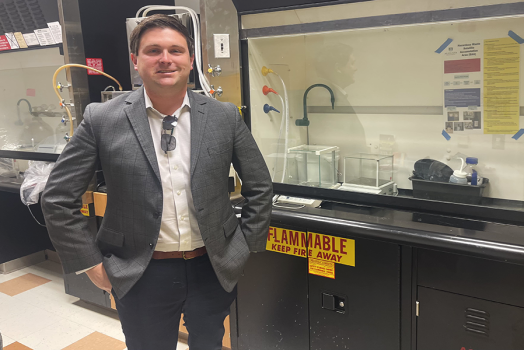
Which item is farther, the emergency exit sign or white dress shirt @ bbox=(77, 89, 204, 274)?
the emergency exit sign

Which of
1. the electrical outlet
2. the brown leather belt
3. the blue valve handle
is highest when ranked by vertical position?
the electrical outlet

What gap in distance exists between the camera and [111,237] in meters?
1.29

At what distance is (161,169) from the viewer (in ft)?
4.13

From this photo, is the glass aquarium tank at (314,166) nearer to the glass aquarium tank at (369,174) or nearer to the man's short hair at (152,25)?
the glass aquarium tank at (369,174)

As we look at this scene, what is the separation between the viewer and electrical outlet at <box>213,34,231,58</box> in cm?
197

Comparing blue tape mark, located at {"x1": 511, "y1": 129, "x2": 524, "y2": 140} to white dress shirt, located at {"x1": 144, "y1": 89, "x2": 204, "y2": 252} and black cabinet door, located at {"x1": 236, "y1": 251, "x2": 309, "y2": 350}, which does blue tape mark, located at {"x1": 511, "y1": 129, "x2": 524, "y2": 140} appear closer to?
black cabinet door, located at {"x1": 236, "y1": 251, "x2": 309, "y2": 350}

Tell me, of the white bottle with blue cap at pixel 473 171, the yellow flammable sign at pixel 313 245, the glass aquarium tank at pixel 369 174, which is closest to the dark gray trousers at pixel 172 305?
the yellow flammable sign at pixel 313 245

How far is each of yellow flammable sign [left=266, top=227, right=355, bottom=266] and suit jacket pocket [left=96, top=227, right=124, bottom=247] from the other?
29.3 inches

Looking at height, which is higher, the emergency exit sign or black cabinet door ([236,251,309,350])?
the emergency exit sign

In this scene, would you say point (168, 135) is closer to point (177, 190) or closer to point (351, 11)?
point (177, 190)

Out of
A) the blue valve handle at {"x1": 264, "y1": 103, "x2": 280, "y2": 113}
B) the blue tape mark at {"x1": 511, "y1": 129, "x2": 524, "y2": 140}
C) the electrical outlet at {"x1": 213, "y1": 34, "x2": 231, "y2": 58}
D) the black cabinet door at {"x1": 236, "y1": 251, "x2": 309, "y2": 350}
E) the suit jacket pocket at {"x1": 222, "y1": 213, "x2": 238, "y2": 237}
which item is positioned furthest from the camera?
the blue valve handle at {"x1": 264, "y1": 103, "x2": 280, "y2": 113}

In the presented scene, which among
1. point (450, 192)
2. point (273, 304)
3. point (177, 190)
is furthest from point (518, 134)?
point (177, 190)

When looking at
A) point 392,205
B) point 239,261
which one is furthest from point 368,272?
point 239,261

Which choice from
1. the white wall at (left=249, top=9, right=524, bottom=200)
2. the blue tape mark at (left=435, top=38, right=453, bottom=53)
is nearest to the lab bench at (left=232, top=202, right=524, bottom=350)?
the white wall at (left=249, top=9, right=524, bottom=200)
